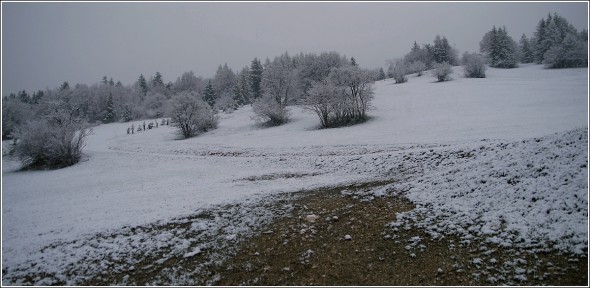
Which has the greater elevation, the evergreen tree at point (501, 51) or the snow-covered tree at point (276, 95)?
the evergreen tree at point (501, 51)

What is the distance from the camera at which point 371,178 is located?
14695 millimetres

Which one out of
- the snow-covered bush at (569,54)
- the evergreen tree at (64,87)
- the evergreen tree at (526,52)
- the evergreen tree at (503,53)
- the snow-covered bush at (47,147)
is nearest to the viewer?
the snow-covered bush at (47,147)

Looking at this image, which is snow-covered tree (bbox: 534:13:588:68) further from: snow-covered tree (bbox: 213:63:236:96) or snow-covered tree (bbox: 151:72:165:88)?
snow-covered tree (bbox: 151:72:165:88)

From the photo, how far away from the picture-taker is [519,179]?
9258mm

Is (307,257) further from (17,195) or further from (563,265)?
(17,195)

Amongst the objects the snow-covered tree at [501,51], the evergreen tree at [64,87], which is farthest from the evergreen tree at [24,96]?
the snow-covered tree at [501,51]

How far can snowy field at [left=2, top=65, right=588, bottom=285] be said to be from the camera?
8047 millimetres

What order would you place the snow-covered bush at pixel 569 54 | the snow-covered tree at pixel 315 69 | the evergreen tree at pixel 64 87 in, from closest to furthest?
1. the snow-covered tree at pixel 315 69
2. the snow-covered bush at pixel 569 54
3. the evergreen tree at pixel 64 87

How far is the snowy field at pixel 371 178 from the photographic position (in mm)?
8047

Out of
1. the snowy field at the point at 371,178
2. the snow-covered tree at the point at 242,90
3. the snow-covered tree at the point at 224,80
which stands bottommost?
the snowy field at the point at 371,178

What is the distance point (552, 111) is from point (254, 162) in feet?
99.2

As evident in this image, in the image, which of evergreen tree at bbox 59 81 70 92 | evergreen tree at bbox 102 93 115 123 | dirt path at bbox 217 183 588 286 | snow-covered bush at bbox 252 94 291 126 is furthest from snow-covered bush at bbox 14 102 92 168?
evergreen tree at bbox 59 81 70 92

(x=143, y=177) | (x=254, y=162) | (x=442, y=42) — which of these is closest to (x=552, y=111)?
(x=254, y=162)

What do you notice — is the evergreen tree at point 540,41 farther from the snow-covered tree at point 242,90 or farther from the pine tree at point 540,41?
the snow-covered tree at point 242,90
